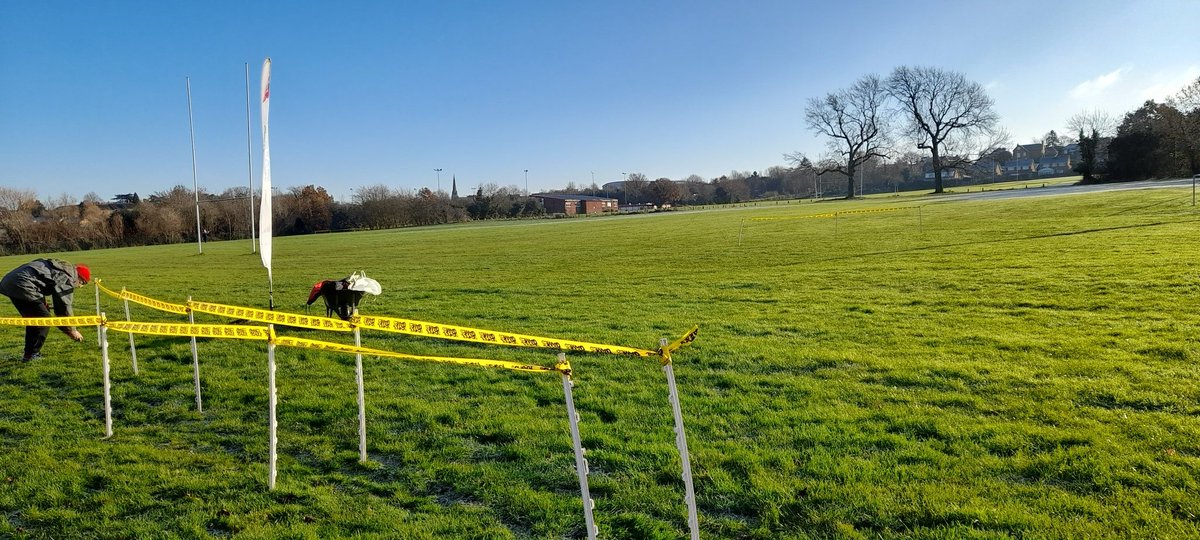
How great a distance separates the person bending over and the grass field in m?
0.42

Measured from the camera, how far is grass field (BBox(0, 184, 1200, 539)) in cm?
387

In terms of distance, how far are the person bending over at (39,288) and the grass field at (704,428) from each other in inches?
16.6

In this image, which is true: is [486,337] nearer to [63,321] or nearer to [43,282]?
[63,321]

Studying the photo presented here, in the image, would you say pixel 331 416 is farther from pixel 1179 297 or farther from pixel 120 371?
pixel 1179 297

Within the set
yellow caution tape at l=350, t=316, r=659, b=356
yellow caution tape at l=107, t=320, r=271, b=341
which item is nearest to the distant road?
yellow caution tape at l=350, t=316, r=659, b=356

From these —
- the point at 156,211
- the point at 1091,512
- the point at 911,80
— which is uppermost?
the point at 911,80

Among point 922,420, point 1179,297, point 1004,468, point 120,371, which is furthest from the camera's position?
point 1179,297

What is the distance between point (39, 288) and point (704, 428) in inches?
365

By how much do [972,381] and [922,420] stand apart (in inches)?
55.3

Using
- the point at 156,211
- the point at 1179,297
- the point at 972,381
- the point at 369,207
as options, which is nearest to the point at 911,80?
the point at 369,207

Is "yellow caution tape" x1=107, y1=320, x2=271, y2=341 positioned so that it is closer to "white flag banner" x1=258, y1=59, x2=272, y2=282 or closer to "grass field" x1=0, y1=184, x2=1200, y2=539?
"grass field" x1=0, y1=184, x2=1200, y2=539

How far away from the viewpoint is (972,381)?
20.0 ft

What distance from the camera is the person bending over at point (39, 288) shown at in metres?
8.25

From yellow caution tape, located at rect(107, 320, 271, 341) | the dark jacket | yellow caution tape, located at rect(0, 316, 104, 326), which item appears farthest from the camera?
the dark jacket
